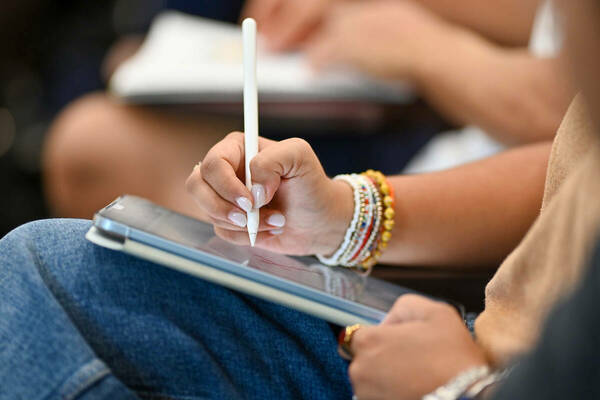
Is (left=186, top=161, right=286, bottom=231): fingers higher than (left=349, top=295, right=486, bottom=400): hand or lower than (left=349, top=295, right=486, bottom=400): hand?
higher

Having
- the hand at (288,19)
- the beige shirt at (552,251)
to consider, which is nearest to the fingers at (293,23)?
the hand at (288,19)

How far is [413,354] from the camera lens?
14.5 inches

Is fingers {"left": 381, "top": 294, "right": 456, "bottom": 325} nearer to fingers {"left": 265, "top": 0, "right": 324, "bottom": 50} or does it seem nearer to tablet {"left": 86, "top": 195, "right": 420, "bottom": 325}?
tablet {"left": 86, "top": 195, "right": 420, "bottom": 325}

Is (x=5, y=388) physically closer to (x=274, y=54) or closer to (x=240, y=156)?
(x=240, y=156)

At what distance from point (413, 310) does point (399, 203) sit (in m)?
0.16

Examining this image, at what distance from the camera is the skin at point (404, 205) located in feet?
1.00

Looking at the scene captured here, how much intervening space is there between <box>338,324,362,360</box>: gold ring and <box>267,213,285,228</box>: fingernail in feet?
0.28

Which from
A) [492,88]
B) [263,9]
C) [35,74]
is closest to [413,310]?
[492,88]

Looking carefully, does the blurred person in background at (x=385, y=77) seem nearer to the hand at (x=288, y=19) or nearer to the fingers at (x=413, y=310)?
the hand at (x=288, y=19)

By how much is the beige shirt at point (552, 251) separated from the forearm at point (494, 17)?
532 millimetres

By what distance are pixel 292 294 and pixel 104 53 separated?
1.04 meters

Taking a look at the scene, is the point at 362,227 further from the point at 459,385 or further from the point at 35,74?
the point at 35,74

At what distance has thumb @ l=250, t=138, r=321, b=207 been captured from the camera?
428 millimetres

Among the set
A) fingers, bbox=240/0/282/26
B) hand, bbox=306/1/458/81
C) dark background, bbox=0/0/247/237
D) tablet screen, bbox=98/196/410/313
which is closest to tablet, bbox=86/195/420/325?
tablet screen, bbox=98/196/410/313
